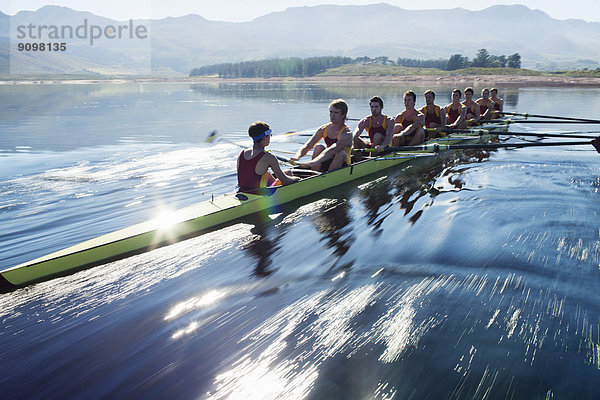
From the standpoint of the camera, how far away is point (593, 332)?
486cm

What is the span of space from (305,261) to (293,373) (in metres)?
2.65

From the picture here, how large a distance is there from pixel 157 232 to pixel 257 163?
7.63 feet

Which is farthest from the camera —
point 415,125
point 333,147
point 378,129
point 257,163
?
point 415,125

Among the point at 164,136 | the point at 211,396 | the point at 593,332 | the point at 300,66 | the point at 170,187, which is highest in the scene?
the point at 300,66

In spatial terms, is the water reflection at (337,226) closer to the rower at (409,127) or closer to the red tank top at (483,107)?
the rower at (409,127)

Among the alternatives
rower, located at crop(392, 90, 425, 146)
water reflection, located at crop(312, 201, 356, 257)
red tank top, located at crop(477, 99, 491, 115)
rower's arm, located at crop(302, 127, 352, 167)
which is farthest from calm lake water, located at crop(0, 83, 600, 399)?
red tank top, located at crop(477, 99, 491, 115)

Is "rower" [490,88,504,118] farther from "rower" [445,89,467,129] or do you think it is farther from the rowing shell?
the rowing shell

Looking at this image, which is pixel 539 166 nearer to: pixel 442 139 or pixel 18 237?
pixel 442 139

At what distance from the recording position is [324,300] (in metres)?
5.59

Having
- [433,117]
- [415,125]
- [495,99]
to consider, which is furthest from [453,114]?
[495,99]

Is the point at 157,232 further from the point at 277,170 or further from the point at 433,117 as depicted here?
the point at 433,117

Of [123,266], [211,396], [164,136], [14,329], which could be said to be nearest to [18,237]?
[123,266]

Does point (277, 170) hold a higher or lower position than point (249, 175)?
higher

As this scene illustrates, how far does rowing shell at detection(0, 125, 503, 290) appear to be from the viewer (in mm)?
5879
